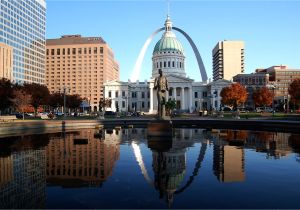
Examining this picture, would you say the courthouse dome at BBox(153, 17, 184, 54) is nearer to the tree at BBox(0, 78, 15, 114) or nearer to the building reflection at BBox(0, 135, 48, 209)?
the tree at BBox(0, 78, 15, 114)

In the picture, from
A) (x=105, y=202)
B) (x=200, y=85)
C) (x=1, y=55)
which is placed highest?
(x=1, y=55)

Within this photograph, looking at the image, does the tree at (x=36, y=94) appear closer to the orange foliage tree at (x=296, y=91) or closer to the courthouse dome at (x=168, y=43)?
the orange foliage tree at (x=296, y=91)

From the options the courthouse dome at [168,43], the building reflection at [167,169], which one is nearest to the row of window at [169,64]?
the courthouse dome at [168,43]

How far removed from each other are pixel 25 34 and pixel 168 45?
240 feet

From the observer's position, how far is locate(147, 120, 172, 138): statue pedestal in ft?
97.3

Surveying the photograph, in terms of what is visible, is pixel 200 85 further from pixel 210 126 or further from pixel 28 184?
pixel 28 184

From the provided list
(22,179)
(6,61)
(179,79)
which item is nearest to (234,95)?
(179,79)

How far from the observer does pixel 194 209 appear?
1021cm

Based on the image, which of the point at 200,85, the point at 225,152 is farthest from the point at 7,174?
the point at 200,85

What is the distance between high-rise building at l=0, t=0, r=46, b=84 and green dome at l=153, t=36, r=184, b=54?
65570 mm

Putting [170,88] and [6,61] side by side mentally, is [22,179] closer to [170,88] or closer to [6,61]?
[6,61]

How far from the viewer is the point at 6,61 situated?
143875 millimetres

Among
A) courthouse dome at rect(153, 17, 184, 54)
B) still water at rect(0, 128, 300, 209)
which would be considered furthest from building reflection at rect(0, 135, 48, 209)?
courthouse dome at rect(153, 17, 184, 54)

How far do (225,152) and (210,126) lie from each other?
33996 mm
